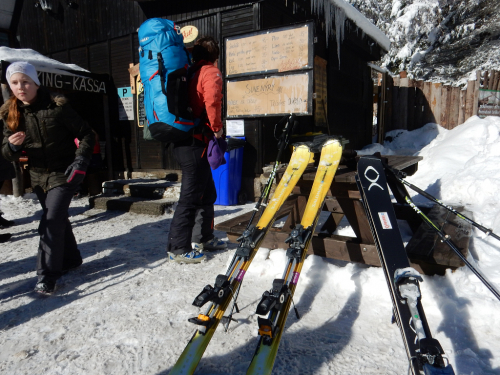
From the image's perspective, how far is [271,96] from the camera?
6281mm

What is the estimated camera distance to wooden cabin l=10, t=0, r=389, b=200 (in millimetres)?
6562

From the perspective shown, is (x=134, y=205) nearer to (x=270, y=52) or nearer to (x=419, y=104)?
(x=270, y=52)

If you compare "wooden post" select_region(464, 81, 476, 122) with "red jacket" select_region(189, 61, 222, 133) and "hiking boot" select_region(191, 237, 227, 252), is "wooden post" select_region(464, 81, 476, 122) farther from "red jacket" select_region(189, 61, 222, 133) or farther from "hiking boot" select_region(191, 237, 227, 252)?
→ "red jacket" select_region(189, 61, 222, 133)

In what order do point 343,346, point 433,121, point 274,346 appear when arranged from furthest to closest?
point 433,121, point 343,346, point 274,346

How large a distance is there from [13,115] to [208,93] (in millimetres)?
1626

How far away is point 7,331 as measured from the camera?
90.5 inches

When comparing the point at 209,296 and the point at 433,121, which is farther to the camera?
the point at 433,121

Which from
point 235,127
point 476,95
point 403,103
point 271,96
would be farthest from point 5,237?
point 476,95

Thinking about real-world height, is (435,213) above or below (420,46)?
below

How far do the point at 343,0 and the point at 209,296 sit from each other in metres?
7.94

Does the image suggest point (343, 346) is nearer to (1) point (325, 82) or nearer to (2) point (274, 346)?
(2) point (274, 346)

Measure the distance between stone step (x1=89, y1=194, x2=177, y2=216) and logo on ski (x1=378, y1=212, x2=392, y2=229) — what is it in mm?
4238

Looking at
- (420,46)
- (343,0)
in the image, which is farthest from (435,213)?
(420,46)

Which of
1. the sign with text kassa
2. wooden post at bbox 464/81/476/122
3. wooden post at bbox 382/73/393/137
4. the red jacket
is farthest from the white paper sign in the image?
wooden post at bbox 464/81/476/122
